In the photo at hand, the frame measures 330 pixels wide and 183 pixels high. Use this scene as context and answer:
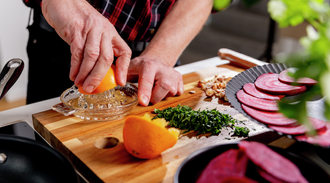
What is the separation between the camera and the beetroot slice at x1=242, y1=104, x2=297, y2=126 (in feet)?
2.49

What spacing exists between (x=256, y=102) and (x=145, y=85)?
0.36 meters

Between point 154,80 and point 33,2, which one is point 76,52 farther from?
point 33,2

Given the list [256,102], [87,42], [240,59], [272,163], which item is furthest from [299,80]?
[87,42]

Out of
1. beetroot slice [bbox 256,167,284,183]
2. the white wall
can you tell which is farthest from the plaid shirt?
the white wall

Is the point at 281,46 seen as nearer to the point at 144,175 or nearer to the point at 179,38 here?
the point at 179,38

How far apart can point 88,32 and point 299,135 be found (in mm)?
641

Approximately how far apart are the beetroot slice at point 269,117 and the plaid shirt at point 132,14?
0.68 m

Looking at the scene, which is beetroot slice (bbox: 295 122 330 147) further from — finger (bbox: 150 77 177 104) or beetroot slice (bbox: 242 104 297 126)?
finger (bbox: 150 77 177 104)

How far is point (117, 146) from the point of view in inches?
32.3

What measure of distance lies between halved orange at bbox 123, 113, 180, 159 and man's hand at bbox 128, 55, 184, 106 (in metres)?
0.28

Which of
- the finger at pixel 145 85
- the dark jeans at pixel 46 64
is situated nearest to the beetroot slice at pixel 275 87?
the finger at pixel 145 85

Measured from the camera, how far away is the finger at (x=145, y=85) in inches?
39.4

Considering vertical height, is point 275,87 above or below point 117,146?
above

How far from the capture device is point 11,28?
2.88 m
